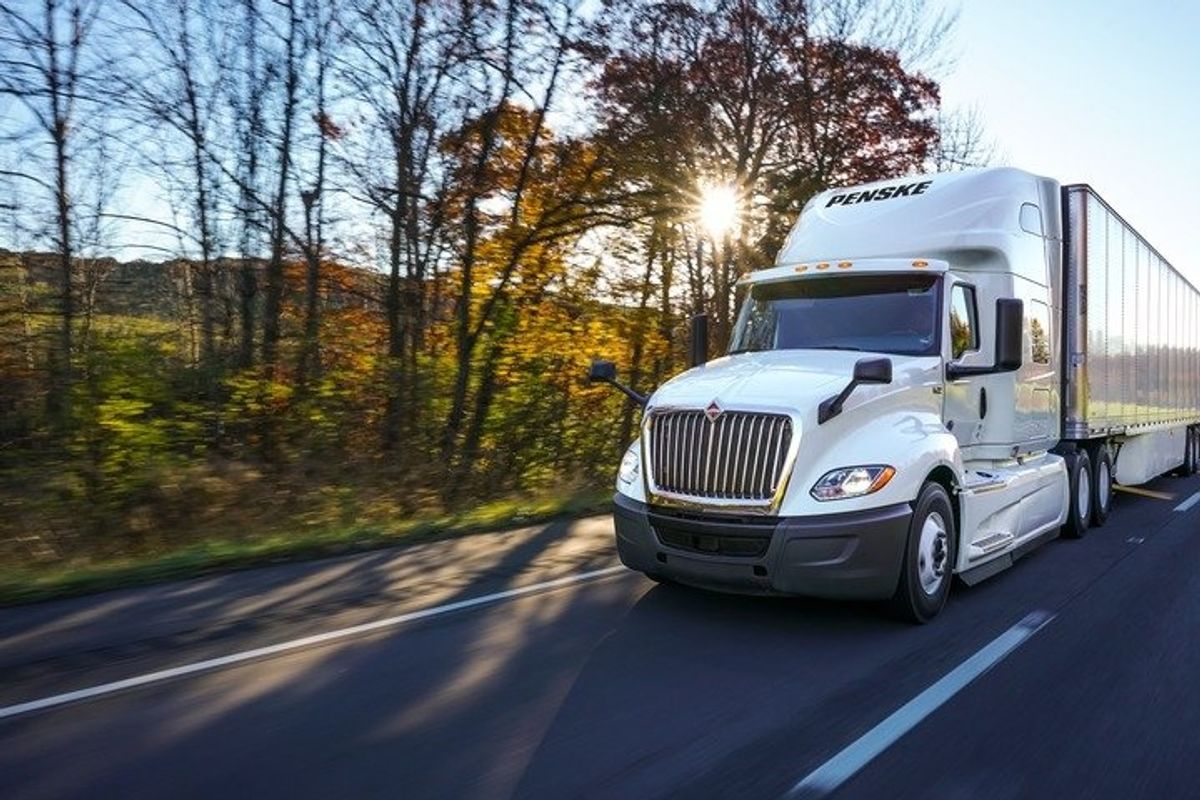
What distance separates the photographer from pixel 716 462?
6.21 meters

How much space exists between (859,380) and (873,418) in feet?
1.24

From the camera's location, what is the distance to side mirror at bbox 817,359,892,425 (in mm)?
6000

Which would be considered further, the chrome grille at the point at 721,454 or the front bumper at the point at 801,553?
the chrome grille at the point at 721,454

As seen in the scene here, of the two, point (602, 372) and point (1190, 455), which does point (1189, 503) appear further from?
point (602, 372)

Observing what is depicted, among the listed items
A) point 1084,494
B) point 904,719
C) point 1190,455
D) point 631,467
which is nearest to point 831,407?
point 631,467

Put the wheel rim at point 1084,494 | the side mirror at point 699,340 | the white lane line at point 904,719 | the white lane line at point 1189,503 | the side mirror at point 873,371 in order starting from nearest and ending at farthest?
the white lane line at point 904,719
the side mirror at point 873,371
the side mirror at point 699,340
the wheel rim at point 1084,494
the white lane line at point 1189,503

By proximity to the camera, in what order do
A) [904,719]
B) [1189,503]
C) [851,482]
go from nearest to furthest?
1. [904,719]
2. [851,482]
3. [1189,503]

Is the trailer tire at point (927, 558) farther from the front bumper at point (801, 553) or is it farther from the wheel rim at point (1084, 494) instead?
the wheel rim at point (1084, 494)

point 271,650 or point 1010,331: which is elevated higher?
point 1010,331

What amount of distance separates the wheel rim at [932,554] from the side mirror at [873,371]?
3.36 feet

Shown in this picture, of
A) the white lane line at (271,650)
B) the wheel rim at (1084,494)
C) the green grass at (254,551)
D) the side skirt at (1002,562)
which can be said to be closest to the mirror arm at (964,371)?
the side skirt at (1002,562)

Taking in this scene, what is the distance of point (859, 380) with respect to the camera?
6.07 m

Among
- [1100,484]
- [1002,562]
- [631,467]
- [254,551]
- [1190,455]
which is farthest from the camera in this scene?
[1190,455]

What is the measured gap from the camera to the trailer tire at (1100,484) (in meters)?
11.0
